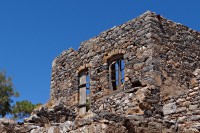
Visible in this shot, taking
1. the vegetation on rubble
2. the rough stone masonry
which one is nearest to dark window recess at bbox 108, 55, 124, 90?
the rough stone masonry

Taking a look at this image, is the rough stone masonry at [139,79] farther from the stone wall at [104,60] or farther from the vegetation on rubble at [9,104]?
the vegetation on rubble at [9,104]

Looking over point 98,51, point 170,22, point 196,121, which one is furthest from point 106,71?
point 196,121

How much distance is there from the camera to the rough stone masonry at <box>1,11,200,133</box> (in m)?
10.6

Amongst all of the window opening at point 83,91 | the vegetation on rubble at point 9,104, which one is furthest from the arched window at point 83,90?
the vegetation on rubble at point 9,104

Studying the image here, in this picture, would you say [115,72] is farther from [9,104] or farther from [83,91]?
[9,104]

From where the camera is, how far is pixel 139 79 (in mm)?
11977

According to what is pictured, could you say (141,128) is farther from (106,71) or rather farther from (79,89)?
(79,89)

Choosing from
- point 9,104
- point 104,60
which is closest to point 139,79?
point 104,60

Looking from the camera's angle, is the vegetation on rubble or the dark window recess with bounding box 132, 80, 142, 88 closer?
the dark window recess with bounding box 132, 80, 142, 88

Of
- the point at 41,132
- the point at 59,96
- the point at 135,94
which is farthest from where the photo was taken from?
the point at 59,96

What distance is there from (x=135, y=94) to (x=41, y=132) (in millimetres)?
3705

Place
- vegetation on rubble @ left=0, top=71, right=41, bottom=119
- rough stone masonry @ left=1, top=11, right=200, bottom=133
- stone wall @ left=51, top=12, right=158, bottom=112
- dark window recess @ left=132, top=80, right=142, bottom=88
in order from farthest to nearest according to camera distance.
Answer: vegetation on rubble @ left=0, top=71, right=41, bottom=119 → stone wall @ left=51, top=12, right=158, bottom=112 → dark window recess @ left=132, top=80, right=142, bottom=88 → rough stone masonry @ left=1, top=11, right=200, bottom=133

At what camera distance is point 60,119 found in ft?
43.9

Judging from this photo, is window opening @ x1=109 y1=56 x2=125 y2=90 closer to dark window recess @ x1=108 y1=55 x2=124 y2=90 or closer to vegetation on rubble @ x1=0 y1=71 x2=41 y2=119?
dark window recess @ x1=108 y1=55 x2=124 y2=90
